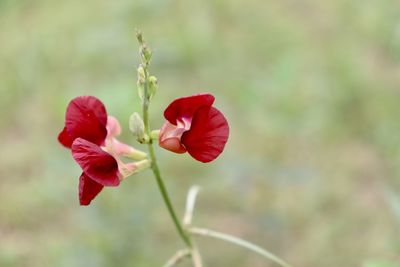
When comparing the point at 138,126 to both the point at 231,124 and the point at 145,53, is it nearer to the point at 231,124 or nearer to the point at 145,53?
the point at 145,53

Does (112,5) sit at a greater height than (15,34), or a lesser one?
greater

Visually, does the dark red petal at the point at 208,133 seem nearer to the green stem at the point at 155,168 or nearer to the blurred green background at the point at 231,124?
the green stem at the point at 155,168

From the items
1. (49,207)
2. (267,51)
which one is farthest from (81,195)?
(267,51)

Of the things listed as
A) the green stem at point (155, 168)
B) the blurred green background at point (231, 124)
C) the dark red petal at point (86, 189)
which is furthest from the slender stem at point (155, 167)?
the blurred green background at point (231, 124)

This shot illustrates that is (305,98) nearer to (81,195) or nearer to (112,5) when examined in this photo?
(112,5)

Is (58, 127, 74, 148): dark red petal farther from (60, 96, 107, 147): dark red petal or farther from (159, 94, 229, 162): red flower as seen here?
(159, 94, 229, 162): red flower

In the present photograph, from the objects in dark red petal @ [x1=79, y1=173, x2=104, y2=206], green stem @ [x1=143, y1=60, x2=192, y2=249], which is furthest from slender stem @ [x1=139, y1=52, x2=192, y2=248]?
dark red petal @ [x1=79, y1=173, x2=104, y2=206]
